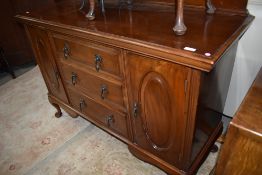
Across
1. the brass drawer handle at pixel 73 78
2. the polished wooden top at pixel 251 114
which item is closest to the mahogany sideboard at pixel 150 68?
the brass drawer handle at pixel 73 78

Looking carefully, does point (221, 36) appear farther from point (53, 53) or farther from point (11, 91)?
point (11, 91)

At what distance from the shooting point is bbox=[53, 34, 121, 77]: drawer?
97 cm

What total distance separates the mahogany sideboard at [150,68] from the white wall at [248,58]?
16 centimetres

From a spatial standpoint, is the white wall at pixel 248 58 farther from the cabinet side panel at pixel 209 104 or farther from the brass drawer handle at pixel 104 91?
the brass drawer handle at pixel 104 91

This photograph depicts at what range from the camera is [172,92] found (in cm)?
84

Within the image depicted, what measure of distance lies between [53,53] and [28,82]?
128cm

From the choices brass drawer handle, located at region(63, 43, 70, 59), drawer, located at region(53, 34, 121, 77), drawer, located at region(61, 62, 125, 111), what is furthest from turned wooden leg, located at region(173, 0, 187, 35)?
brass drawer handle, located at region(63, 43, 70, 59)

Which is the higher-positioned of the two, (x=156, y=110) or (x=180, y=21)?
(x=180, y=21)

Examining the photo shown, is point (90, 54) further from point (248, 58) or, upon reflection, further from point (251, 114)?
point (248, 58)

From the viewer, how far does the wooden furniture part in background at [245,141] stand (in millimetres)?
594

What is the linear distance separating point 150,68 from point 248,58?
2.23 feet

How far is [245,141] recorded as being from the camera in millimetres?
613

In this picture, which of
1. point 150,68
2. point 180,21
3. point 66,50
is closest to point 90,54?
point 66,50

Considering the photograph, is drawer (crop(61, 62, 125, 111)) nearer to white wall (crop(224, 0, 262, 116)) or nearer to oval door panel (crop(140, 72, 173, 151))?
oval door panel (crop(140, 72, 173, 151))
